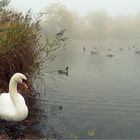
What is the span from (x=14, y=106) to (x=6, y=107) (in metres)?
0.30

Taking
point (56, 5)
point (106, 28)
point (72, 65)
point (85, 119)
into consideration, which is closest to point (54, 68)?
point (72, 65)

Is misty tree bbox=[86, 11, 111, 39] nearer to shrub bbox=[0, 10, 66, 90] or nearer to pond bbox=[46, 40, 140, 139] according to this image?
pond bbox=[46, 40, 140, 139]

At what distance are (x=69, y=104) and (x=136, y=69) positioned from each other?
13.0m

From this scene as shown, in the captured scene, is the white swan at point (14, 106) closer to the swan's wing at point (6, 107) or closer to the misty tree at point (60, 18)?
the swan's wing at point (6, 107)

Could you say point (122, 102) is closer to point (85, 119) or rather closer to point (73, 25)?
point (85, 119)

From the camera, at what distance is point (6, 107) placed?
14117 millimetres

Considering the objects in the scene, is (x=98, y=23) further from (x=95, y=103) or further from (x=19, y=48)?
(x=19, y=48)

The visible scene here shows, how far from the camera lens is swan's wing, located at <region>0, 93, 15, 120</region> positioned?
13842 millimetres

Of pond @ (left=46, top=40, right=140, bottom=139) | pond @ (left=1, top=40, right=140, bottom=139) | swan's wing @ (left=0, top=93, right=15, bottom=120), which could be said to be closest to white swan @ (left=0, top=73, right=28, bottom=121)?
swan's wing @ (left=0, top=93, right=15, bottom=120)

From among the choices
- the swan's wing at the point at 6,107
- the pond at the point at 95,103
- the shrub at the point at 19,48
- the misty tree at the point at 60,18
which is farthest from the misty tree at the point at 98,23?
the swan's wing at the point at 6,107

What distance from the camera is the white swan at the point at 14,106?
13703mm

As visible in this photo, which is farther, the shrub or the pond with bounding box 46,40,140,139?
the shrub

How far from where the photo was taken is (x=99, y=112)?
1703 cm

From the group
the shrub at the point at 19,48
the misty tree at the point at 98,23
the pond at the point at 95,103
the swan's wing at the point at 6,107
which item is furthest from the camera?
the misty tree at the point at 98,23
